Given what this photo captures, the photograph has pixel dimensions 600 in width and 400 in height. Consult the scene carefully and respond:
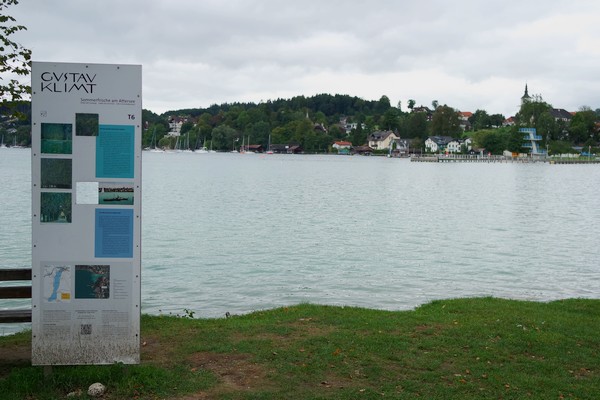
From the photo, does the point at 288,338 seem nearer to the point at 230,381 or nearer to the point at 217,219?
the point at 230,381

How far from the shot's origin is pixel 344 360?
26.8 ft

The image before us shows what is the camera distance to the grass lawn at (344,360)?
23.1ft

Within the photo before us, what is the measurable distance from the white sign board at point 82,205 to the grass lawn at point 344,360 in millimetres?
637

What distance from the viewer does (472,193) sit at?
64875 millimetres

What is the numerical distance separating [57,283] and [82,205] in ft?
2.98

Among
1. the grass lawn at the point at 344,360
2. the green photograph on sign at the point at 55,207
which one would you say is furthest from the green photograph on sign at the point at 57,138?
the grass lawn at the point at 344,360

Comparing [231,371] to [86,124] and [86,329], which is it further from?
[86,124]

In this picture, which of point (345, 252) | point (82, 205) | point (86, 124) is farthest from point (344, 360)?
point (345, 252)

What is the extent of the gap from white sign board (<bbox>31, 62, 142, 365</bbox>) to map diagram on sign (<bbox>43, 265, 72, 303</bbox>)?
11mm

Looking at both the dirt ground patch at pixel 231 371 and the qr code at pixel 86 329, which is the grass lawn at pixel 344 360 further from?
the qr code at pixel 86 329

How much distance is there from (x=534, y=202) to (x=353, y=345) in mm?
49894

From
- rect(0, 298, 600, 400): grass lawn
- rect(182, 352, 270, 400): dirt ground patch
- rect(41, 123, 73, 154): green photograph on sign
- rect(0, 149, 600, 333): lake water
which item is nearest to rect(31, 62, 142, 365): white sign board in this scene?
rect(41, 123, 73, 154): green photograph on sign

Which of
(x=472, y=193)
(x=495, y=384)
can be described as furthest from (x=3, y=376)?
(x=472, y=193)

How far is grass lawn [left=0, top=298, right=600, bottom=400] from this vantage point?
277 inches
